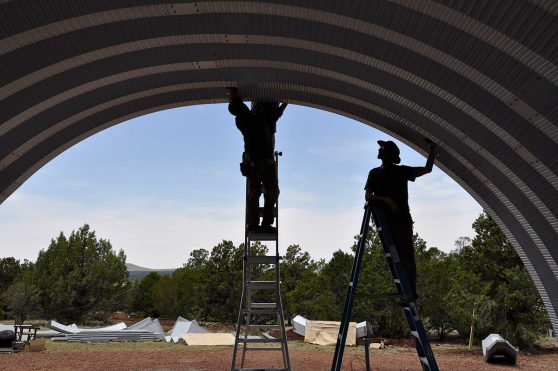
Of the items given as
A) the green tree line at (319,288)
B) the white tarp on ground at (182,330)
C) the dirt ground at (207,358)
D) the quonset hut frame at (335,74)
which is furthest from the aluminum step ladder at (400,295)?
the white tarp on ground at (182,330)

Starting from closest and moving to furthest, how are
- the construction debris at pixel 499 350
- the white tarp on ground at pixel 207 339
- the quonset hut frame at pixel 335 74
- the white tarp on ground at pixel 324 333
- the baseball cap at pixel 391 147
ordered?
1. the quonset hut frame at pixel 335 74
2. the baseball cap at pixel 391 147
3. the construction debris at pixel 499 350
4. the white tarp on ground at pixel 207 339
5. the white tarp on ground at pixel 324 333

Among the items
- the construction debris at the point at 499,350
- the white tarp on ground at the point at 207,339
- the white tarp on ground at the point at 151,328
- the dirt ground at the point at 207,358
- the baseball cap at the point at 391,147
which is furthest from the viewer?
the white tarp on ground at the point at 151,328

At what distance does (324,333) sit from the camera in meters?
20.8

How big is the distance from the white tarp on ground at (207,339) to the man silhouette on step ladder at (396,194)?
1539 centimetres

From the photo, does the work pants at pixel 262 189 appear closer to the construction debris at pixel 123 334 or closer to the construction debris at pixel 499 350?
the construction debris at pixel 499 350

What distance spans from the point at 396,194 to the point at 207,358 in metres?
11.3

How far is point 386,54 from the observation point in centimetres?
617

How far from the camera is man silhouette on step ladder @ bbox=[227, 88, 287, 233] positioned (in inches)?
313

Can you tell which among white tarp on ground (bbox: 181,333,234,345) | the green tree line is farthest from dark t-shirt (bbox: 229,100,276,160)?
white tarp on ground (bbox: 181,333,234,345)

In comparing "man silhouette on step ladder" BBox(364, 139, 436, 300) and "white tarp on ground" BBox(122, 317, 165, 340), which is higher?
"man silhouette on step ladder" BBox(364, 139, 436, 300)

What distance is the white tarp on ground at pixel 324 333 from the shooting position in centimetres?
2022

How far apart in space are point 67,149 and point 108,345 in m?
13.4

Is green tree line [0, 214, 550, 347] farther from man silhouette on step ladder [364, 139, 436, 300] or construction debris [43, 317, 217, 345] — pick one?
man silhouette on step ladder [364, 139, 436, 300]

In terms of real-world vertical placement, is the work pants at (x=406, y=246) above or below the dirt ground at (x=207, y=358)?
above
